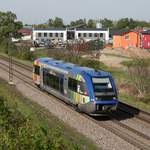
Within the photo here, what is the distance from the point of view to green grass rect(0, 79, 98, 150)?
19314 mm

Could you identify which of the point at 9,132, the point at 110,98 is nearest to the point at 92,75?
the point at 110,98

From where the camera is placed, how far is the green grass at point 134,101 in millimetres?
29200

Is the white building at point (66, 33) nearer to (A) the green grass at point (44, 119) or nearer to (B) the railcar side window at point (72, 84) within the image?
(A) the green grass at point (44, 119)

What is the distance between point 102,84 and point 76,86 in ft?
5.33

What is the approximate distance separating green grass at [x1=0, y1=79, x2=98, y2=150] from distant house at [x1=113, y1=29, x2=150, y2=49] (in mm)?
63117

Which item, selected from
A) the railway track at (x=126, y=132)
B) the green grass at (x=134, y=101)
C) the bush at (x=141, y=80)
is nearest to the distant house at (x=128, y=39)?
the bush at (x=141, y=80)

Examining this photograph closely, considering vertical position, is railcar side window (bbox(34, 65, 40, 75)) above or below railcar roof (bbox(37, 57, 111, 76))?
below

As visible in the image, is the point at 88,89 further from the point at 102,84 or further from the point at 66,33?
the point at 66,33

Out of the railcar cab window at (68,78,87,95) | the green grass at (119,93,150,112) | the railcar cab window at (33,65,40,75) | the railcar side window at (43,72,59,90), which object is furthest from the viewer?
the railcar cab window at (33,65,40,75)

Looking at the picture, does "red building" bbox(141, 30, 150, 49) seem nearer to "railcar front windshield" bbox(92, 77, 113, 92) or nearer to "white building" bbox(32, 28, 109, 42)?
"white building" bbox(32, 28, 109, 42)

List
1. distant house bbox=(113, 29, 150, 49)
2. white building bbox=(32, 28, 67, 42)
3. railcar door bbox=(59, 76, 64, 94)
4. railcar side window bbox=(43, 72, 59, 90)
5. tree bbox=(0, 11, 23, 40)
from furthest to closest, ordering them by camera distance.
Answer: white building bbox=(32, 28, 67, 42) → tree bbox=(0, 11, 23, 40) → distant house bbox=(113, 29, 150, 49) → railcar side window bbox=(43, 72, 59, 90) → railcar door bbox=(59, 76, 64, 94)

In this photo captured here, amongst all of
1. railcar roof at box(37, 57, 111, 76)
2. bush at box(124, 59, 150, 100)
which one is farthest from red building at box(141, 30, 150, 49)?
railcar roof at box(37, 57, 111, 76)

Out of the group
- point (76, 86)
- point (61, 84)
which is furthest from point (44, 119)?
point (61, 84)

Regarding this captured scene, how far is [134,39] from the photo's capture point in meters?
97.1
